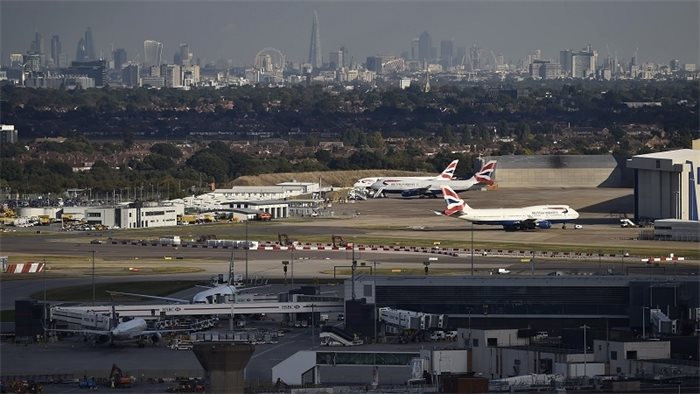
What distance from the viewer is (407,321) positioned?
6619 cm

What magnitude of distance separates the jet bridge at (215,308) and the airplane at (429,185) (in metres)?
93.2

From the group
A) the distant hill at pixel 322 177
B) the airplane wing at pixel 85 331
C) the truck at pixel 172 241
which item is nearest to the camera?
the airplane wing at pixel 85 331

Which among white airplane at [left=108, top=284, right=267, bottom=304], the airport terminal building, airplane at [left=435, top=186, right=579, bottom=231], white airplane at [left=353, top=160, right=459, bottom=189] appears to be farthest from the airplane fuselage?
the airport terminal building

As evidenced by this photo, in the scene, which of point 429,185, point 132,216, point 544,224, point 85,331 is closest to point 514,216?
point 544,224

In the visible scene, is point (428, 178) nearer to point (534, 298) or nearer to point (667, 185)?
point (667, 185)

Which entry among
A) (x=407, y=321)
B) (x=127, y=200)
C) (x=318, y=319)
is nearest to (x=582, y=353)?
(x=407, y=321)

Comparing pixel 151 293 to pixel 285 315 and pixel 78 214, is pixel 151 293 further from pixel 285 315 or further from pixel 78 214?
pixel 78 214

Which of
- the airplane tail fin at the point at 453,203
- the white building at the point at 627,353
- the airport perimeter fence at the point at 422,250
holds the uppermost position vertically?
the airplane tail fin at the point at 453,203

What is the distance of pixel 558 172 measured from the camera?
176 metres

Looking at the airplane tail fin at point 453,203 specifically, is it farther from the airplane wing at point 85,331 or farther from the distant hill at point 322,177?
the airplane wing at point 85,331

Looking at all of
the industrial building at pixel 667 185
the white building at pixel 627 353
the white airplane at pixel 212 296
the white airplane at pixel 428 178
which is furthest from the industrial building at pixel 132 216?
the white building at pixel 627 353

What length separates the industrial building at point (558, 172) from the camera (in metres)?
172

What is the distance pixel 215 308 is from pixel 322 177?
119 meters

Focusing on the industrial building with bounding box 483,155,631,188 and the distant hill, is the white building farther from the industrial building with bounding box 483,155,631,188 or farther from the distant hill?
the distant hill
